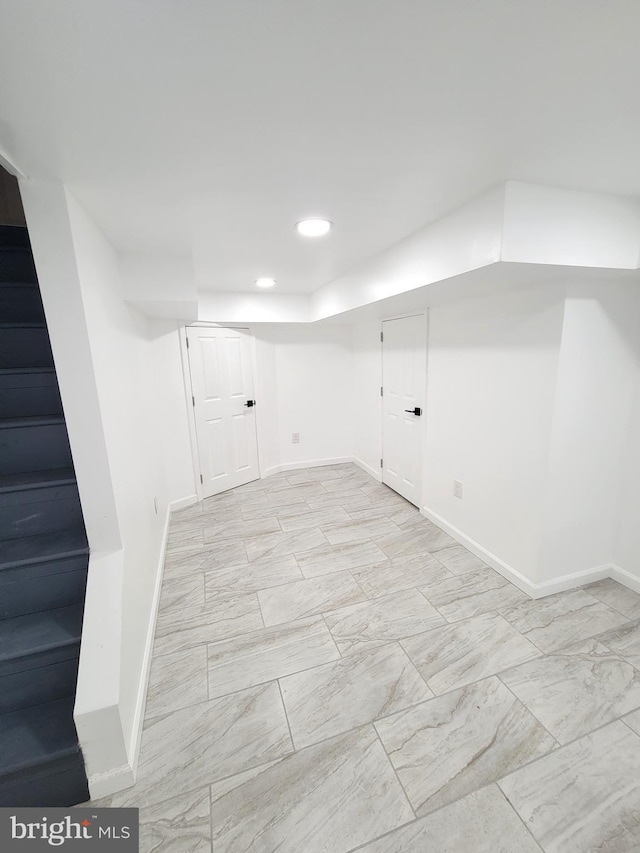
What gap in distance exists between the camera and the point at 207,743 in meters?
1.42

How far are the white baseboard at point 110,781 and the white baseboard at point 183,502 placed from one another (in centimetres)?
237

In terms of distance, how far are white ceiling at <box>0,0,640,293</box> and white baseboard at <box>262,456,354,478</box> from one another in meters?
3.22

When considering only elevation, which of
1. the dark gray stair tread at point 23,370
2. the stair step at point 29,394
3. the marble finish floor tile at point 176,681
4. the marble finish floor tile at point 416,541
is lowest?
the marble finish floor tile at point 176,681

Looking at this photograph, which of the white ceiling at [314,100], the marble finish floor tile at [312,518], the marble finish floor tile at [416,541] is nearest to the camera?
the white ceiling at [314,100]

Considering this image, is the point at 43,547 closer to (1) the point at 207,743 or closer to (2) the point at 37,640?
(2) the point at 37,640

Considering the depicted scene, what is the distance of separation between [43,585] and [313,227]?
2093 mm

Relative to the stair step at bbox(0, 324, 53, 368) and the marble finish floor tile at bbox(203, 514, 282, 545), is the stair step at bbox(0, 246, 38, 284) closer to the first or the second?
the stair step at bbox(0, 324, 53, 368)

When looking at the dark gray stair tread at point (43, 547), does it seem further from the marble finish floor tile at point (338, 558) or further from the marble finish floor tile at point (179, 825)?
the marble finish floor tile at point (338, 558)

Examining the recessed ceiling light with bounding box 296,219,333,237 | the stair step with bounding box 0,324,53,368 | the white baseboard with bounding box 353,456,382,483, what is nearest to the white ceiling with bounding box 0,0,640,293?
the recessed ceiling light with bounding box 296,219,333,237

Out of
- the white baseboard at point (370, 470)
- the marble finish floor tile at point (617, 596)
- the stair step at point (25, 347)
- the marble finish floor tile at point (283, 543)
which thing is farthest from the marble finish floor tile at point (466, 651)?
the stair step at point (25, 347)

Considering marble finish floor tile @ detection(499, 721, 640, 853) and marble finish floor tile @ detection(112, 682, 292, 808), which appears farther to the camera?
marble finish floor tile @ detection(112, 682, 292, 808)

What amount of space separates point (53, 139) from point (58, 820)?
2216mm

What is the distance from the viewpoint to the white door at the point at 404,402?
3.17m

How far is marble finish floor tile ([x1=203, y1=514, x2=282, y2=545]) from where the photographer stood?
299 centimetres
